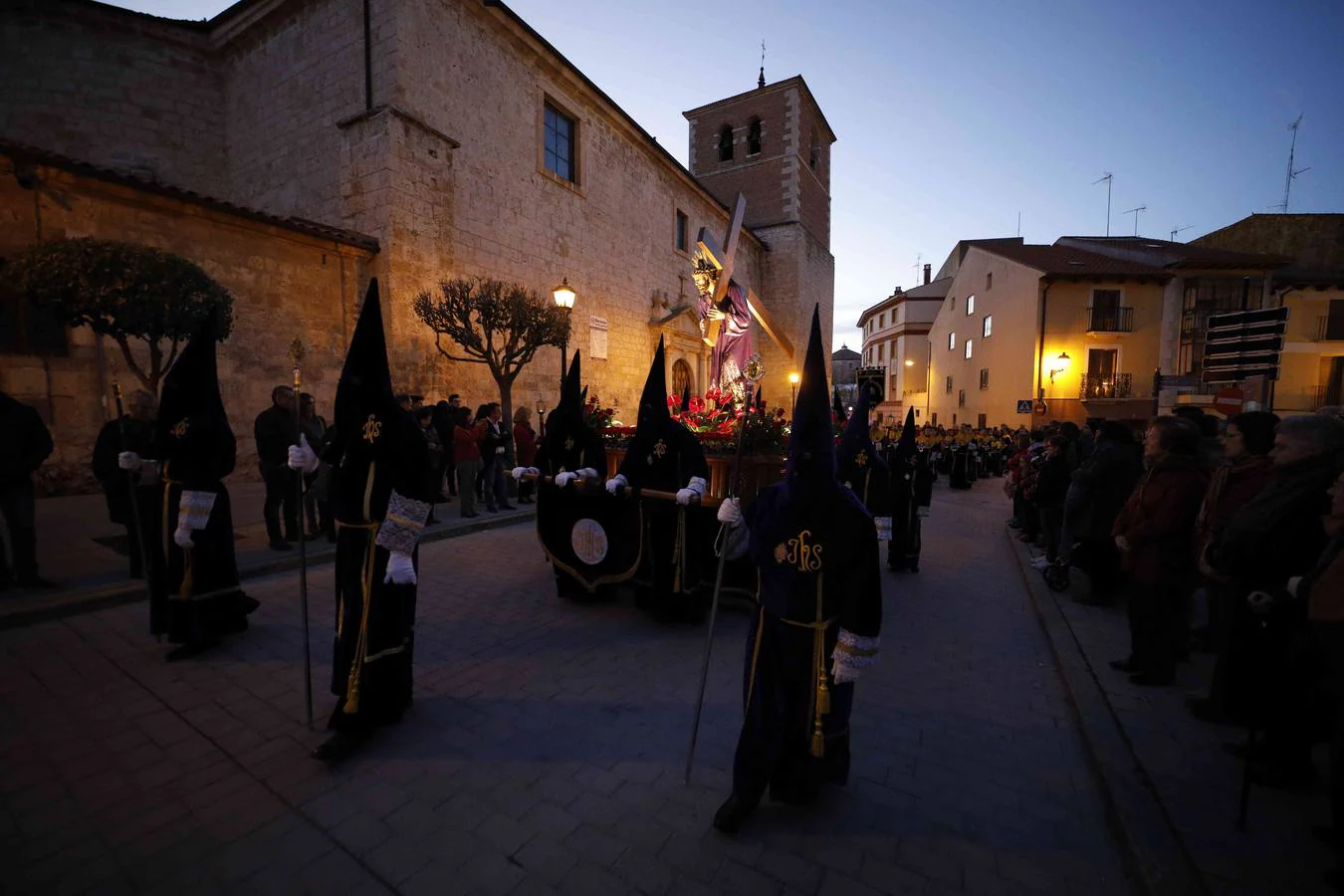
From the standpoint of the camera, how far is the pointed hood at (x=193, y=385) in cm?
414

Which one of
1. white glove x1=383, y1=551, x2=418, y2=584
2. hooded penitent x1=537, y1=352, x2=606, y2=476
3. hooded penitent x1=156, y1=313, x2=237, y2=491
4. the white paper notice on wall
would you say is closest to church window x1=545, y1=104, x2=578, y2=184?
the white paper notice on wall

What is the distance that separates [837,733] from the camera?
2.65 m

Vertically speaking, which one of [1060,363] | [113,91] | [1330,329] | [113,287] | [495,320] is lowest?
[113,287]

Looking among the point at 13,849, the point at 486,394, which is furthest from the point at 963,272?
the point at 13,849

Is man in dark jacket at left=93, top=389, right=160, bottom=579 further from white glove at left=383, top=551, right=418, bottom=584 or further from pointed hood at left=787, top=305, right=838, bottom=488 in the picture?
pointed hood at left=787, top=305, right=838, bottom=488

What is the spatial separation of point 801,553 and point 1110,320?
93.8 ft

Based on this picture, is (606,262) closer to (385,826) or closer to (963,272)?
(385,826)

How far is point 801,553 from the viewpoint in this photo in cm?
257

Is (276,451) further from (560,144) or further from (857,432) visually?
(560,144)

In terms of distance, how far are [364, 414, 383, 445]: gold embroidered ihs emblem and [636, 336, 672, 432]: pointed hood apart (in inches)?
87.8

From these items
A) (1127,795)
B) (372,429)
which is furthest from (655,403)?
(1127,795)

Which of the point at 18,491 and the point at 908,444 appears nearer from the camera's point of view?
the point at 18,491

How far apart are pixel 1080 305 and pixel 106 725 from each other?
30.1m

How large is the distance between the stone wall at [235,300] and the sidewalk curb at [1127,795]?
10418mm
